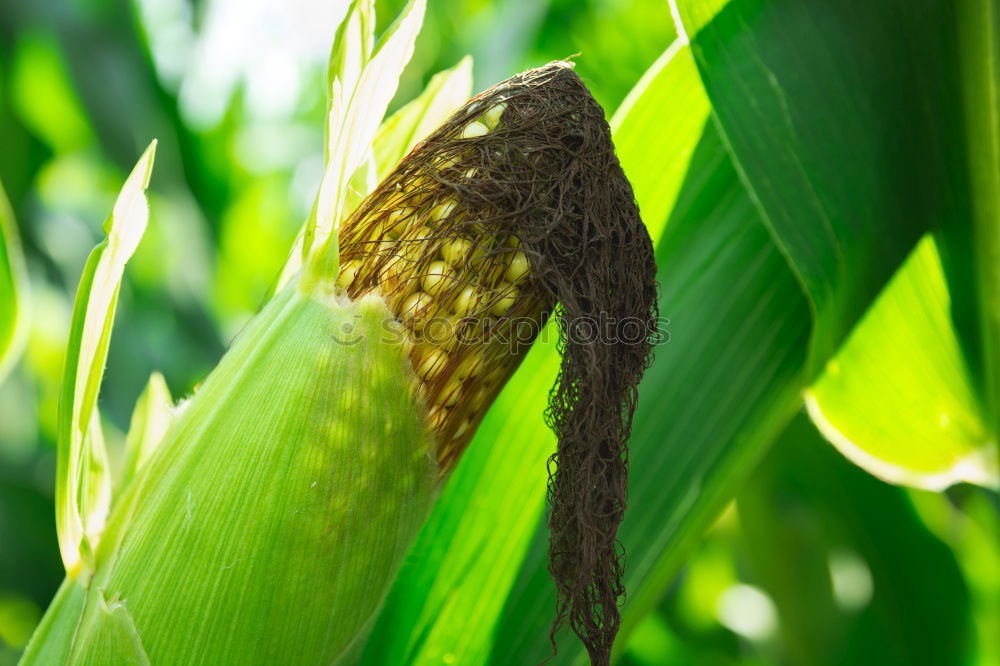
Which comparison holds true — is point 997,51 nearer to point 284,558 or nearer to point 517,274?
point 517,274

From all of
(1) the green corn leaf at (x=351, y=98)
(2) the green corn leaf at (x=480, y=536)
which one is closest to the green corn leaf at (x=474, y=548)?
(2) the green corn leaf at (x=480, y=536)

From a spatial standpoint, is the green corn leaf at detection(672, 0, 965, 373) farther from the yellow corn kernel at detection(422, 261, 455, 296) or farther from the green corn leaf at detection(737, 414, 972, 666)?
the green corn leaf at detection(737, 414, 972, 666)

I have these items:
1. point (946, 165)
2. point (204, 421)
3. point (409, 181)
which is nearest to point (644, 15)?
point (946, 165)

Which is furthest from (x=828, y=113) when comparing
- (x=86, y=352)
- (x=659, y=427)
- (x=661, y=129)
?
(x=86, y=352)

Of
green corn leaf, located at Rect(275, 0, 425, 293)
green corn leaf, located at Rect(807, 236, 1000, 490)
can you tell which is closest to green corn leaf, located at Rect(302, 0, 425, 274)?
green corn leaf, located at Rect(275, 0, 425, 293)

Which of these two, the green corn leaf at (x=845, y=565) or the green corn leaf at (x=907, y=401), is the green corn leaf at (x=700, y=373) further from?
the green corn leaf at (x=845, y=565)

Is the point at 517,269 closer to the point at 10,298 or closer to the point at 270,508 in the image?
the point at 270,508
